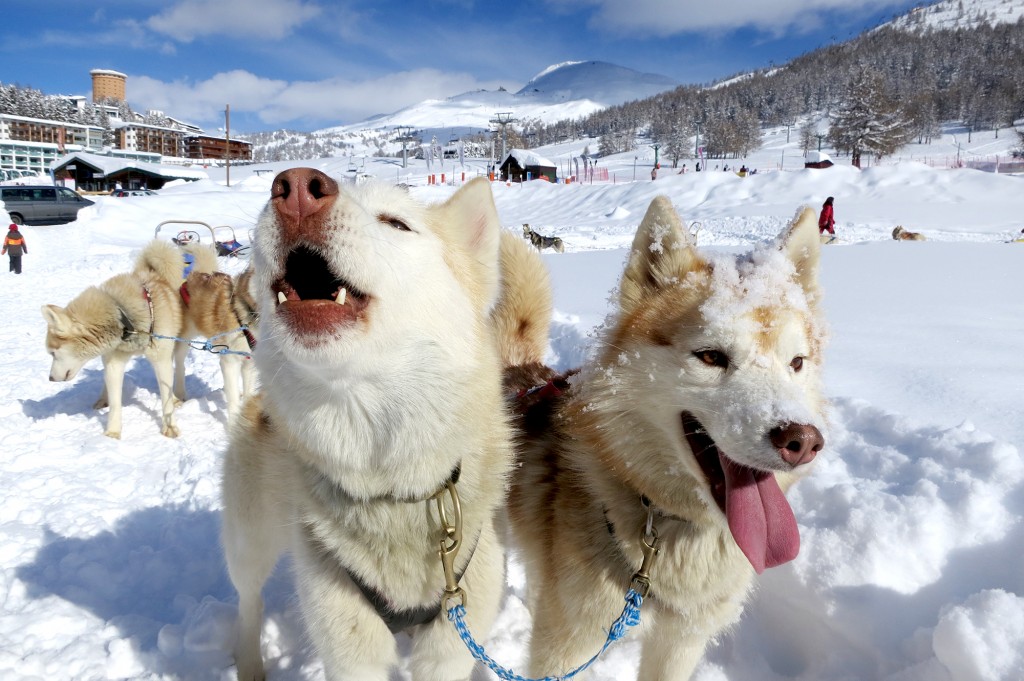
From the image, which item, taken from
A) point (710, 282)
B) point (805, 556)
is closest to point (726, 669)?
point (805, 556)

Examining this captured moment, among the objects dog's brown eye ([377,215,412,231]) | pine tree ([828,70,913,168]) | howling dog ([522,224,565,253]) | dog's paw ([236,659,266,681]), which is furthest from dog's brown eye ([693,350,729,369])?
pine tree ([828,70,913,168])

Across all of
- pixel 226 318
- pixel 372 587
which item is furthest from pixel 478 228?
pixel 226 318

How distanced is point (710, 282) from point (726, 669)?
5.89 ft

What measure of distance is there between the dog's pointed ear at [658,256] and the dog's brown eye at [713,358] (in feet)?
1.06

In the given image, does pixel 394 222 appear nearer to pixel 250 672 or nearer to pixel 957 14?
pixel 250 672

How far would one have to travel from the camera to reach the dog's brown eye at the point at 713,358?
176 cm

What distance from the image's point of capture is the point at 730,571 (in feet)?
6.47

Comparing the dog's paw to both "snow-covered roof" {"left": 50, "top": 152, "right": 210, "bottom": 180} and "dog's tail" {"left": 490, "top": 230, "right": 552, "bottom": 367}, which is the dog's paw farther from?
"snow-covered roof" {"left": 50, "top": 152, "right": 210, "bottom": 180}

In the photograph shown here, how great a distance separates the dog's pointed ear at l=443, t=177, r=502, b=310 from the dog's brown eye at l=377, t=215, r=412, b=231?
0.69ft

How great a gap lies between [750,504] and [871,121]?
58904mm

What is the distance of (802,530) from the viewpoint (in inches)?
110

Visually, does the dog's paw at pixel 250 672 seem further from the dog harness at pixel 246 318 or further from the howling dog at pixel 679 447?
the dog harness at pixel 246 318

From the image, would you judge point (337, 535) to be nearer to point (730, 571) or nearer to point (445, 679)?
point (445, 679)

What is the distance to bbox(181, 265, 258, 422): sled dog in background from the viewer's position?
18.0 feet
